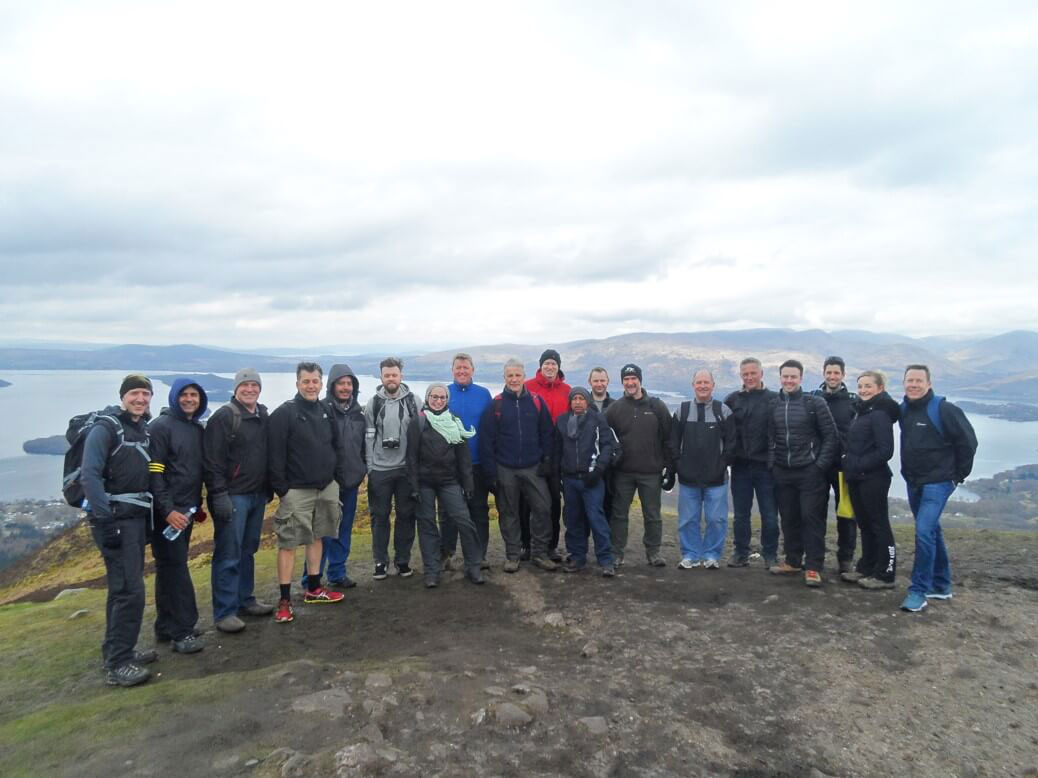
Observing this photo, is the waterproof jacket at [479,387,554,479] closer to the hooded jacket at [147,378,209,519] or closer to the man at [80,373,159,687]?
the hooded jacket at [147,378,209,519]

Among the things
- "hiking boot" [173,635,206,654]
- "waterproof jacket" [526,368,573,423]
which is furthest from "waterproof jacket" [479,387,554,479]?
"hiking boot" [173,635,206,654]

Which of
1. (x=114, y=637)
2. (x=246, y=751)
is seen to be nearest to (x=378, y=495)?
(x=114, y=637)

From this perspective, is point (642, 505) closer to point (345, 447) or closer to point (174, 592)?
point (345, 447)

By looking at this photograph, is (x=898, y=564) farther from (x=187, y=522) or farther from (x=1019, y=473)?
(x=1019, y=473)

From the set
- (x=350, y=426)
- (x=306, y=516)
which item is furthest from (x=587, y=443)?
(x=306, y=516)

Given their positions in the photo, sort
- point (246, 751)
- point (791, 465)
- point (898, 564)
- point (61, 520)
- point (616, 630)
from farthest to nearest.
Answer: point (61, 520), point (898, 564), point (791, 465), point (616, 630), point (246, 751)

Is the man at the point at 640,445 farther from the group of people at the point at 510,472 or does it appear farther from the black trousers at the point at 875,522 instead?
the black trousers at the point at 875,522

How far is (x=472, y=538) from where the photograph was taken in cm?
1124

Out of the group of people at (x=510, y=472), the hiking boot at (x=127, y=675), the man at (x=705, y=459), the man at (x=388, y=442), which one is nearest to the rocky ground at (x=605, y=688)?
the hiking boot at (x=127, y=675)

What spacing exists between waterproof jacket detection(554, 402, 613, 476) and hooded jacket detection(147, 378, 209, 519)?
622 cm

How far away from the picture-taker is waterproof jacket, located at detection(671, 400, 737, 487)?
11.5 metres

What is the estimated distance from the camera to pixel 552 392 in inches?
481

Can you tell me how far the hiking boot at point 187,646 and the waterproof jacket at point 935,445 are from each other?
11.1 metres

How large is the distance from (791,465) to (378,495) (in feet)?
25.0
